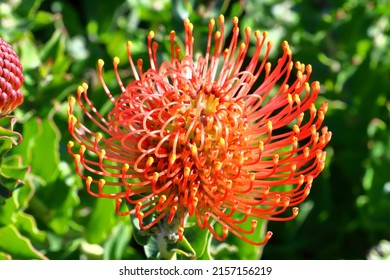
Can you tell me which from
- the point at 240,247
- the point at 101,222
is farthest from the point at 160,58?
the point at 240,247

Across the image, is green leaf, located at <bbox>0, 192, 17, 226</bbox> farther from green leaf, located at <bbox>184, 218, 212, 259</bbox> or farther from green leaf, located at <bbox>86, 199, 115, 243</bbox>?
green leaf, located at <bbox>184, 218, 212, 259</bbox>

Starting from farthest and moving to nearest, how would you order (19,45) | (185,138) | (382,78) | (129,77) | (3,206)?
(382,78), (129,77), (19,45), (3,206), (185,138)

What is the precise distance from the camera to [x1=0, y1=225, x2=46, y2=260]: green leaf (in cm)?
211

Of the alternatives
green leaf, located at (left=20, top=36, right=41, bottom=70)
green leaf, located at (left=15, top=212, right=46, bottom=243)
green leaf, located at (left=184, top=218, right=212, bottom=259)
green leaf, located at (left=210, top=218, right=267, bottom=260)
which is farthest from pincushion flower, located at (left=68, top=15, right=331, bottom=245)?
green leaf, located at (left=20, top=36, right=41, bottom=70)

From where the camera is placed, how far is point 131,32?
311 cm

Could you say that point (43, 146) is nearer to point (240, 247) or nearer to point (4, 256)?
point (4, 256)

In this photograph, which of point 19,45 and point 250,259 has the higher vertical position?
point 19,45

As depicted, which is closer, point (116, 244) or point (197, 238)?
point (197, 238)

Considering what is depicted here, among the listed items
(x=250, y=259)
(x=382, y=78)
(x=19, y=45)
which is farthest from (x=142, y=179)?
(x=382, y=78)

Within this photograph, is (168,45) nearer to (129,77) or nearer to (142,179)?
(129,77)

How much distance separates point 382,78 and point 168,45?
3.48 feet

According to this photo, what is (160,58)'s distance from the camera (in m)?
2.67

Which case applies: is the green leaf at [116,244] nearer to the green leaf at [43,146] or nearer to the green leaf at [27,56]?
the green leaf at [43,146]

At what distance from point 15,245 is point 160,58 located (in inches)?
35.2
